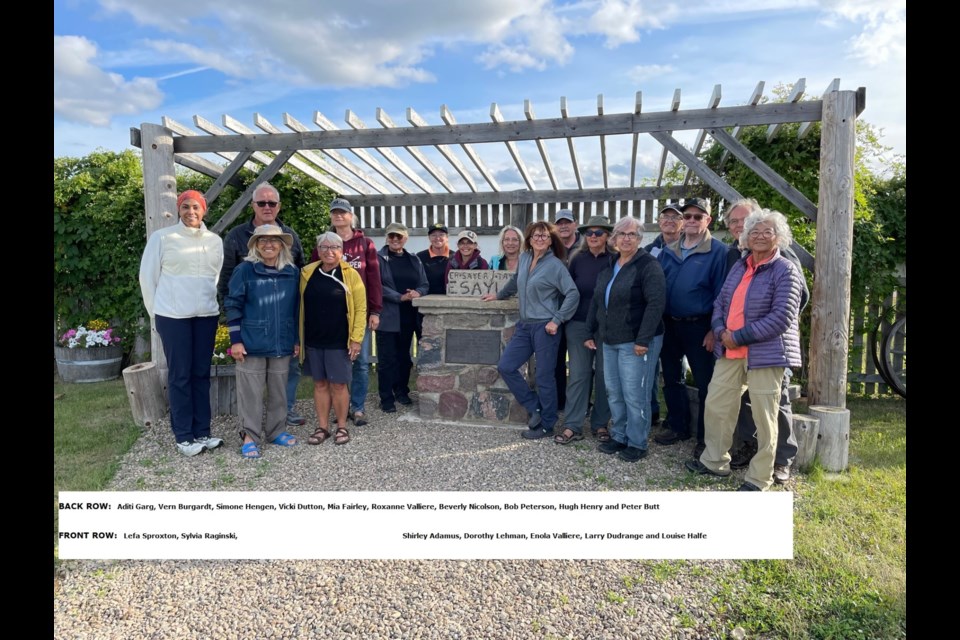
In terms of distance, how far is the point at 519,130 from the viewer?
211 inches

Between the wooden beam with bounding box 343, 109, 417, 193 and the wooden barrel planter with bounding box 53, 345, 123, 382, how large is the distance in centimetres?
435

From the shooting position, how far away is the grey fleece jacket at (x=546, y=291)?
178 inches

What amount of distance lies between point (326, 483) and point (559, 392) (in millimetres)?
2516

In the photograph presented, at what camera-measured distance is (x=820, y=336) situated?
451 cm

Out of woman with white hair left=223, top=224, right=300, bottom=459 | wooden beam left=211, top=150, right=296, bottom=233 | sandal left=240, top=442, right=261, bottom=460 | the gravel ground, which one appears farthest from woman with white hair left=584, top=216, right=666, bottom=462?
wooden beam left=211, top=150, right=296, bottom=233

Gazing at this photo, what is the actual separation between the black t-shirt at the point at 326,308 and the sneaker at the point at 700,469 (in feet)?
9.22

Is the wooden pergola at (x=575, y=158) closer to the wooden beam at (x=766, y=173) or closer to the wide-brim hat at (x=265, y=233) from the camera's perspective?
the wooden beam at (x=766, y=173)

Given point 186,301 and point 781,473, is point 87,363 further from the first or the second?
point 781,473

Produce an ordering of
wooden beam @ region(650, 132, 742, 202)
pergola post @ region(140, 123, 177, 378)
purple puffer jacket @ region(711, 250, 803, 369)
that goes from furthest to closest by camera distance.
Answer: pergola post @ region(140, 123, 177, 378), wooden beam @ region(650, 132, 742, 202), purple puffer jacket @ region(711, 250, 803, 369)

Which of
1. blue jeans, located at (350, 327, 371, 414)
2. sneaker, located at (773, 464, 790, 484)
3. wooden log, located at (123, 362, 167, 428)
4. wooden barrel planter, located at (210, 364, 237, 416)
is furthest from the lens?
wooden barrel planter, located at (210, 364, 237, 416)

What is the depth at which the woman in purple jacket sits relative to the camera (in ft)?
11.4

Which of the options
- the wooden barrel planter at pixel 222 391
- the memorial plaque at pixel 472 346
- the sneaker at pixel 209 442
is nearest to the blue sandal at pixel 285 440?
the sneaker at pixel 209 442

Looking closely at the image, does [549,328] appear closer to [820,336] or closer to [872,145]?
[820,336]

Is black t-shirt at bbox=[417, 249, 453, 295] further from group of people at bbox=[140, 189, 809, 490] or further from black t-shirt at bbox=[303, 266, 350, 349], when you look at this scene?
black t-shirt at bbox=[303, 266, 350, 349]
